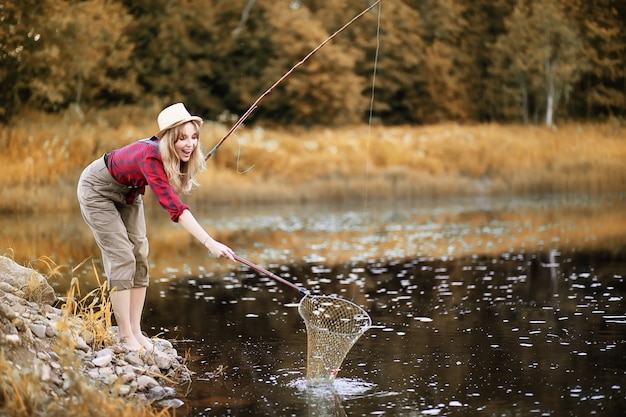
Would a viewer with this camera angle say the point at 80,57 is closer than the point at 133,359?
No

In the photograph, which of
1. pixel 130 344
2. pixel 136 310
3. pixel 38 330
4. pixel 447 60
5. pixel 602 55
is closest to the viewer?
pixel 38 330

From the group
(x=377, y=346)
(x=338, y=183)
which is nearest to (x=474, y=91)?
(x=338, y=183)

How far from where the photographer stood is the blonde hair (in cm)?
563

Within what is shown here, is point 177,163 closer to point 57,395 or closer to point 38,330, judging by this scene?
point 38,330

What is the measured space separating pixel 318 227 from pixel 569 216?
4.12 metres

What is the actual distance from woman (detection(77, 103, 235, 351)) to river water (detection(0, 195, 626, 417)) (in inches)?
25.7

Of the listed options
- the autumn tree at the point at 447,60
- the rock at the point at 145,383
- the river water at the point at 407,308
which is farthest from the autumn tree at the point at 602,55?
the rock at the point at 145,383

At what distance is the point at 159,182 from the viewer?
18.4 feet

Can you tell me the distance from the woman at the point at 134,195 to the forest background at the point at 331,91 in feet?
43.2

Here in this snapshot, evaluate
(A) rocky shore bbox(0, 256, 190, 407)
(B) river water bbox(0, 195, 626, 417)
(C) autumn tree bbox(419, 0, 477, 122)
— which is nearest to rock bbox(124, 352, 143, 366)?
(A) rocky shore bbox(0, 256, 190, 407)

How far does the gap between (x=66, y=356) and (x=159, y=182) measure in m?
1.09

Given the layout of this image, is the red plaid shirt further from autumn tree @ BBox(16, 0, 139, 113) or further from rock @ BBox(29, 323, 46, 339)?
autumn tree @ BBox(16, 0, 139, 113)

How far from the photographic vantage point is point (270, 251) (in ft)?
41.0

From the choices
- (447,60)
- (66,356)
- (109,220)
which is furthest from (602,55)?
(66,356)
